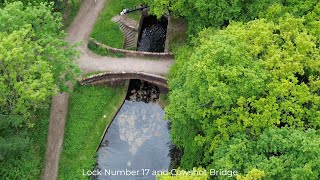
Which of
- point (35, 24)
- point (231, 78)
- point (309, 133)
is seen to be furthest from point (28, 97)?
point (309, 133)

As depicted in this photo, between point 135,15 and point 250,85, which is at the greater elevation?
point 135,15

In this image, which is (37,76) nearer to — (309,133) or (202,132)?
(202,132)

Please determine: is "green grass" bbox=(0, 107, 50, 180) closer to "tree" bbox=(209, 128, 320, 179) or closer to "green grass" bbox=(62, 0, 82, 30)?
"green grass" bbox=(62, 0, 82, 30)

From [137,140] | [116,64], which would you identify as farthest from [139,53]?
[137,140]

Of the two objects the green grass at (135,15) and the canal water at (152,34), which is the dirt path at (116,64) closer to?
the canal water at (152,34)

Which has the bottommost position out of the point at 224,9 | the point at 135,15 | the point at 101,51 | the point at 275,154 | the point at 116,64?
the point at 275,154

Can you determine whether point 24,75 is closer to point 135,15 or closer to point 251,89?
point 251,89

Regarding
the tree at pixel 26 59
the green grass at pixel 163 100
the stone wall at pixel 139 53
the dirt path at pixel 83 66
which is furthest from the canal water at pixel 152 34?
the tree at pixel 26 59
